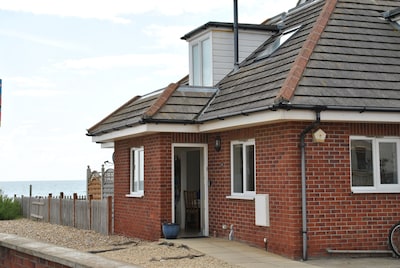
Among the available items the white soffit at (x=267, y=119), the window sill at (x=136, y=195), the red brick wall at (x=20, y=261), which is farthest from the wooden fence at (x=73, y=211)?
the red brick wall at (x=20, y=261)

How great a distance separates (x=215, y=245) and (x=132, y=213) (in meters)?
4.32

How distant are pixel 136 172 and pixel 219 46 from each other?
4.47 metres

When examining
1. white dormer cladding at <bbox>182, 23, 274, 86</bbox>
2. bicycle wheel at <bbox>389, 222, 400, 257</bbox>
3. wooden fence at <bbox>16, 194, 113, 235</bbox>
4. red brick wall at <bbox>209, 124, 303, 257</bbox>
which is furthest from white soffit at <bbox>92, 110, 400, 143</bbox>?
wooden fence at <bbox>16, 194, 113, 235</bbox>

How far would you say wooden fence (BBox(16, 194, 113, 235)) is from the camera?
1991 cm

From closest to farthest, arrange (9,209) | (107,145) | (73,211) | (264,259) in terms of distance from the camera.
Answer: (264,259) → (107,145) → (73,211) → (9,209)

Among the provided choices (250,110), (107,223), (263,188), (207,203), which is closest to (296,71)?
(250,110)

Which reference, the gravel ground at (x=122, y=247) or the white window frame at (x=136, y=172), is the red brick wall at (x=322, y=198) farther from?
the white window frame at (x=136, y=172)

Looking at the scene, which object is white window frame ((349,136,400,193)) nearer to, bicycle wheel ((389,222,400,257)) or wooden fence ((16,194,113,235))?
bicycle wheel ((389,222,400,257))

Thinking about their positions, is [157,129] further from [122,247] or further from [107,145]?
[107,145]

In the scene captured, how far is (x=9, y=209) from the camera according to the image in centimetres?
2680

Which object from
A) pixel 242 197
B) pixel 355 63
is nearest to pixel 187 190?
pixel 242 197

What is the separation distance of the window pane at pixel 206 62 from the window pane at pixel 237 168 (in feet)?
10.6

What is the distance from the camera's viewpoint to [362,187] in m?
13.6

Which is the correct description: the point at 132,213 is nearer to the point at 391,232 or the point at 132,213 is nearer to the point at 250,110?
the point at 250,110
